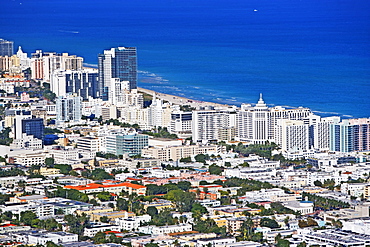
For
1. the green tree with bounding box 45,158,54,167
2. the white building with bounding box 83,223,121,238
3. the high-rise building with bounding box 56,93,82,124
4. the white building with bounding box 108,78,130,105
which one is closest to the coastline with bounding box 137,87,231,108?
the white building with bounding box 108,78,130,105

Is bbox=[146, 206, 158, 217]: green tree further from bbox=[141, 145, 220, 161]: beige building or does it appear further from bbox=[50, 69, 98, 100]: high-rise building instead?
bbox=[50, 69, 98, 100]: high-rise building

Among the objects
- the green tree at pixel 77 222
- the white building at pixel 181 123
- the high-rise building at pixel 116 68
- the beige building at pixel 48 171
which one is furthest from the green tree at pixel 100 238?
the high-rise building at pixel 116 68

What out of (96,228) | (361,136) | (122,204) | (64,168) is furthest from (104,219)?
(361,136)

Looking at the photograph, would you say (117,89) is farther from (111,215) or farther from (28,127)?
(111,215)

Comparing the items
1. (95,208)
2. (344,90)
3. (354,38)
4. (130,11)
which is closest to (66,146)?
(95,208)

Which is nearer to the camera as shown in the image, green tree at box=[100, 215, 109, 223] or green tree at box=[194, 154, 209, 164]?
green tree at box=[100, 215, 109, 223]

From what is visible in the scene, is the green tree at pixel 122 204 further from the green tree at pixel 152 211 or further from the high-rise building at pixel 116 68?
the high-rise building at pixel 116 68

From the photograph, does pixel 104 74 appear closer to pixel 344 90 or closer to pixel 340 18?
pixel 344 90
